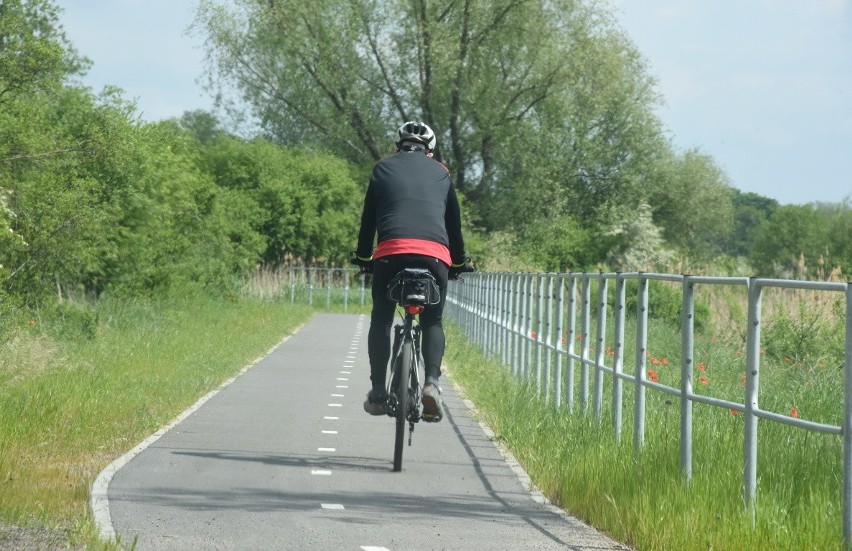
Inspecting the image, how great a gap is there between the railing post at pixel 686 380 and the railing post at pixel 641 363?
0.79m

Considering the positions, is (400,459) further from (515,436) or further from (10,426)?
(10,426)

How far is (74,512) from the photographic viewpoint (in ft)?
24.9

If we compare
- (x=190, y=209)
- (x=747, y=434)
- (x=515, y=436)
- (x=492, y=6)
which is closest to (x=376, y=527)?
(x=747, y=434)

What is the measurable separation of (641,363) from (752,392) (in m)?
2.26

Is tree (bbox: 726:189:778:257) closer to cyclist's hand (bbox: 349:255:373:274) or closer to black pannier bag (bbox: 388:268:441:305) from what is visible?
cyclist's hand (bbox: 349:255:373:274)

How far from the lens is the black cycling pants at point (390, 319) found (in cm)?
988

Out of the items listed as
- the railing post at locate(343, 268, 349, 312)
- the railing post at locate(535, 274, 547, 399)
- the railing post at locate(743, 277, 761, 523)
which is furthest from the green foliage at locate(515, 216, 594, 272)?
the railing post at locate(743, 277, 761, 523)

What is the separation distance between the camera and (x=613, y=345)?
36.1 ft

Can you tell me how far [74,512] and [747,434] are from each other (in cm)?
343

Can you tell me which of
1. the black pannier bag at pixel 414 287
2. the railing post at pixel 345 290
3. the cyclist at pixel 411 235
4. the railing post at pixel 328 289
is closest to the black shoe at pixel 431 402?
the cyclist at pixel 411 235

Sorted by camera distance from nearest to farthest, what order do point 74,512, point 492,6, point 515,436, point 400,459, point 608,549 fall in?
point 608,549 < point 74,512 < point 400,459 < point 515,436 < point 492,6

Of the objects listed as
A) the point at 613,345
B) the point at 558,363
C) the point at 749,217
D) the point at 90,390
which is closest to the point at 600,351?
the point at 613,345

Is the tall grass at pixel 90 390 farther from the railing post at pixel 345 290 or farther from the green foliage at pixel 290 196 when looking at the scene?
the green foliage at pixel 290 196

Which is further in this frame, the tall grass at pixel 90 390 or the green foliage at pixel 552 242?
the green foliage at pixel 552 242
